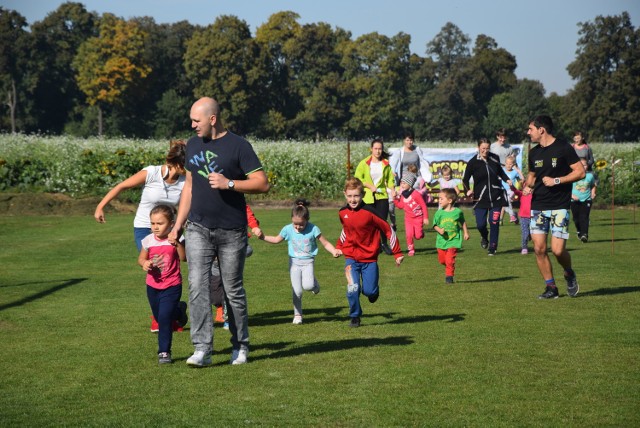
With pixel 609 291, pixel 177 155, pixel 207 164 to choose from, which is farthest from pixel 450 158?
pixel 207 164

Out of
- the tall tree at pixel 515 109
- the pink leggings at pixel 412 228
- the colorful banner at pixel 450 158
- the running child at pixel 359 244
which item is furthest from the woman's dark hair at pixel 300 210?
the tall tree at pixel 515 109

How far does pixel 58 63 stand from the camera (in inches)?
4208

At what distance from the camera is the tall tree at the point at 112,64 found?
3873 inches

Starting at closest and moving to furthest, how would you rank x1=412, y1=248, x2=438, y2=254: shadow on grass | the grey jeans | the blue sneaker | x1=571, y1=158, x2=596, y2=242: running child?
the grey jeans
the blue sneaker
x1=412, y1=248, x2=438, y2=254: shadow on grass
x1=571, y1=158, x2=596, y2=242: running child

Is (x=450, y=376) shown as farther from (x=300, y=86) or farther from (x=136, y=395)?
(x=300, y=86)

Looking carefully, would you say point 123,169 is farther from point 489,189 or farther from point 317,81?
point 317,81

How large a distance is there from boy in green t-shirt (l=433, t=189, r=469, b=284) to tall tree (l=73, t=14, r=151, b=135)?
285 ft

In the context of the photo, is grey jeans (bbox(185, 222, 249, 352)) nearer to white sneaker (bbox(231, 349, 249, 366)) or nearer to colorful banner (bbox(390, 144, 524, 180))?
white sneaker (bbox(231, 349, 249, 366))

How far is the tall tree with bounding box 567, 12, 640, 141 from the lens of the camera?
328 ft

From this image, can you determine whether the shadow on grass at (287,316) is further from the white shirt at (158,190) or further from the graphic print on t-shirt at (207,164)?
the graphic print on t-shirt at (207,164)

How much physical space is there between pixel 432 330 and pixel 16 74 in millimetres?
98007

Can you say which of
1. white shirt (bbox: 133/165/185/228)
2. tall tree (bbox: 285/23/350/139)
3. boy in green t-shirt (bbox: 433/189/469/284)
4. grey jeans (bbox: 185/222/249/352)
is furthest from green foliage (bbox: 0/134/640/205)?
tall tree (bbox: 285/23/350/139)

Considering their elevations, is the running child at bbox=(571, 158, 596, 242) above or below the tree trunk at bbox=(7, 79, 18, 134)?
below

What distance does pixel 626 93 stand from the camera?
10081 cm
